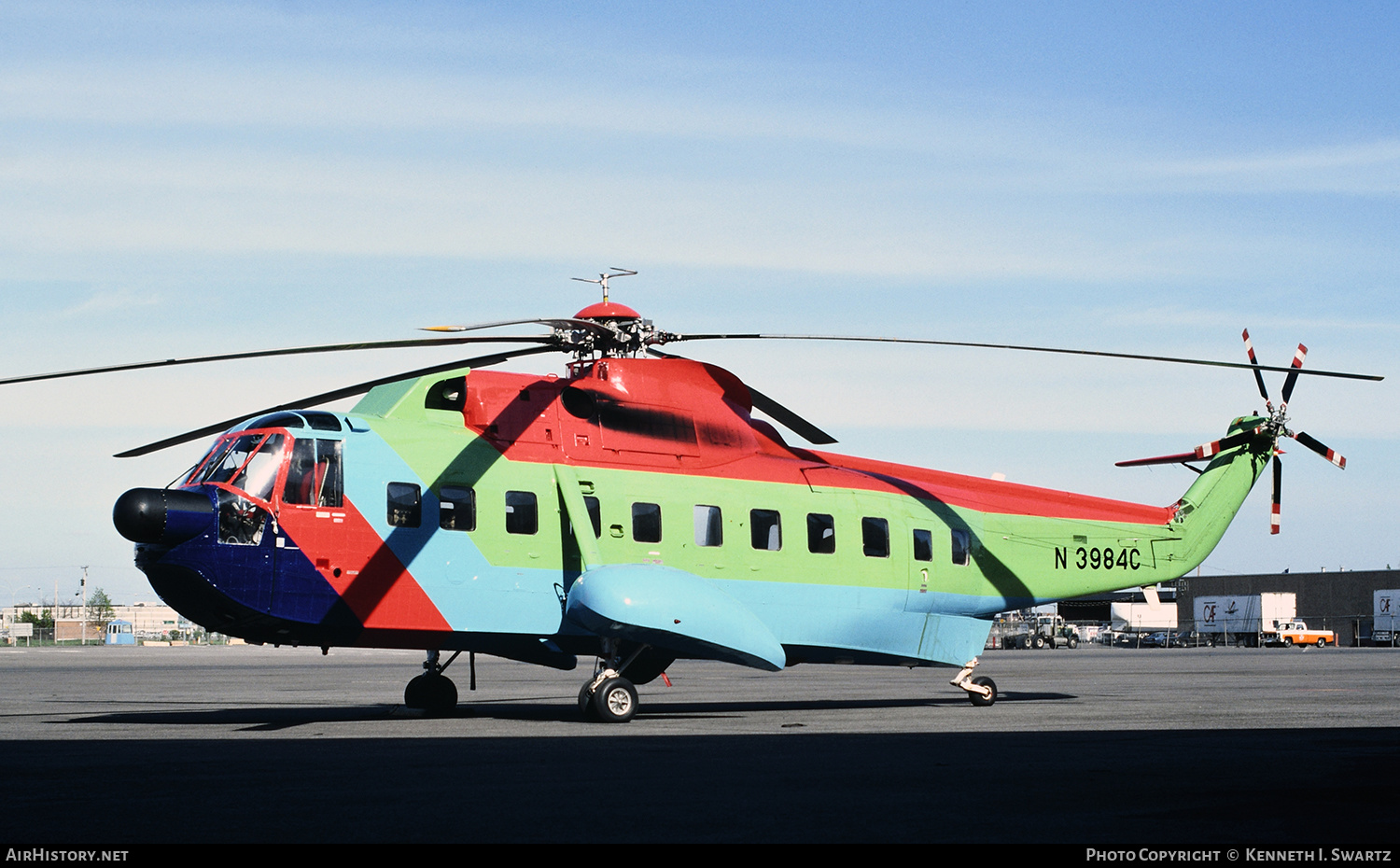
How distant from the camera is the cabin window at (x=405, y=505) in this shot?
1955 centimetres

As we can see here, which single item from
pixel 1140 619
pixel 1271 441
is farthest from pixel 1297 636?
pixel 1271 441

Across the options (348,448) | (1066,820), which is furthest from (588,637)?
(1066,820)

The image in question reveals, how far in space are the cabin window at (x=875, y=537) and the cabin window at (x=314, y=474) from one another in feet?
31.4

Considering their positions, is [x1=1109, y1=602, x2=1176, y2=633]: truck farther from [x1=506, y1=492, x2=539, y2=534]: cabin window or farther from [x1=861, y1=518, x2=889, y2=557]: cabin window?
[x1=506, y1=492, x2=539, y2=534]: cabin window

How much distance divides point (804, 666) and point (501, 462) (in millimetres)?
31071

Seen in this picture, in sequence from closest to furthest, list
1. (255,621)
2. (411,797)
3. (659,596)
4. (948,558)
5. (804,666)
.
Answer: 1. (411,797)
2. (255,621)
3. (659,596)
4. (948,558)
5. (804,666)

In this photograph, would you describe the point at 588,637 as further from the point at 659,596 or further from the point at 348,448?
the point at 348,448

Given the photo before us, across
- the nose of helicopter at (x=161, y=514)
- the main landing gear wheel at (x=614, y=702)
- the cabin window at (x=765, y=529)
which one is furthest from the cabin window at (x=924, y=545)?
the nose of helicopter at (x=161, y=514)

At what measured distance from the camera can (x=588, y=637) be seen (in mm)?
20891

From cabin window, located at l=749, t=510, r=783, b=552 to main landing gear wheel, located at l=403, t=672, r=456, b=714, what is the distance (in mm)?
5712

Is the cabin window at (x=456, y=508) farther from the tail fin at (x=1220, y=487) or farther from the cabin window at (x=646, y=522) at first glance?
the tail fin at (x=1220, y=487)

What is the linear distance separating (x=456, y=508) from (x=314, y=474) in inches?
88.5

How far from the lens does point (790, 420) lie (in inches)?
915

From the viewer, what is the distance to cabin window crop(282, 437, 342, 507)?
1884 centimetres
